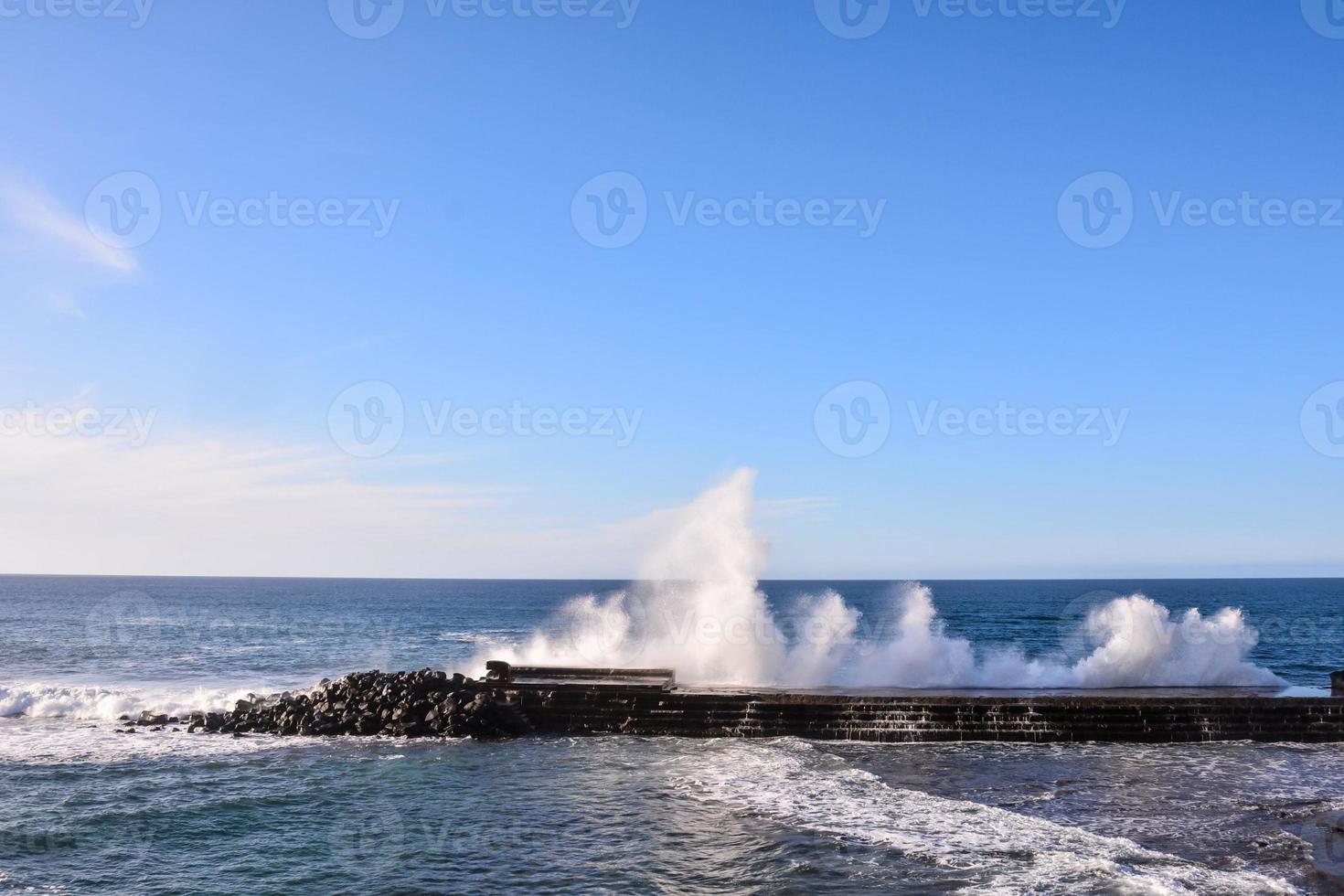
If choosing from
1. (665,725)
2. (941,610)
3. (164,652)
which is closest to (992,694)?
(665,725)

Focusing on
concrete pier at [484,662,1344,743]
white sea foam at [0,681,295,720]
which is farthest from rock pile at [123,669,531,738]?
white sea foam at [0,681,295,720]

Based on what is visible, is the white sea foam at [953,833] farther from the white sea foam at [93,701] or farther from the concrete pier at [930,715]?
the white sea foam at [93,701]

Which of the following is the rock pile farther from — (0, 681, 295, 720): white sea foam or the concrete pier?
(0, 681, 295, 720): white sea foam

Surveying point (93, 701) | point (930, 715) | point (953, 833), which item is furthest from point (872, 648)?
point (93, 701)

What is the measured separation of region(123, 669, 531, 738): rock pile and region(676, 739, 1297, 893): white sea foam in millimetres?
6540

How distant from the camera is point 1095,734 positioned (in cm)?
2172

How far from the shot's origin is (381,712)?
80.0 feet

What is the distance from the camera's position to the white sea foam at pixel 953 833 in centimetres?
1201

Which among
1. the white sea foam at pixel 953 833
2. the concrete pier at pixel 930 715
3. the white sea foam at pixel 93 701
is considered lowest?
the white sea foam at pixel 93 701

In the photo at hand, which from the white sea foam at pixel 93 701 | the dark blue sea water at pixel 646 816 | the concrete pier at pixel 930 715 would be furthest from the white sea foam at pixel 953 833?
the white sea foam at pixel 93 701

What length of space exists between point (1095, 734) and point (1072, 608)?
81.4 meters

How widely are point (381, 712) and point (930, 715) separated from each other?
556 inches

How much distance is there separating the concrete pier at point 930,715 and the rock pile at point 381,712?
985mm

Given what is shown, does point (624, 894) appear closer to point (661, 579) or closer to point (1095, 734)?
point (1095, 734)
